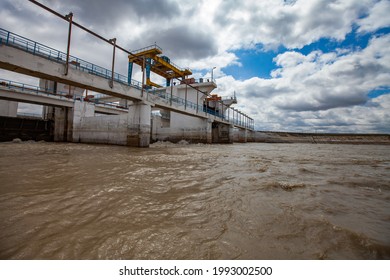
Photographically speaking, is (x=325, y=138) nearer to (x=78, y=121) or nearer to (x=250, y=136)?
(x=250, y=136)

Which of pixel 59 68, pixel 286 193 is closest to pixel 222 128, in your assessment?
pixel 59 68

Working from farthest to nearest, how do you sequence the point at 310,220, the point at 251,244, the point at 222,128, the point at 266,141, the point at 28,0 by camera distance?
the point at 266,141, the point at 222,128, the point at 28,0, the point at 310,220, the point at 251,244

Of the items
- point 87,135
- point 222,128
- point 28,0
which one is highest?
point 28,0

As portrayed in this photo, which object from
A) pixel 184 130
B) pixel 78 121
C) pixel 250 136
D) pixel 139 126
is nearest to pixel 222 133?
pixel 184 130

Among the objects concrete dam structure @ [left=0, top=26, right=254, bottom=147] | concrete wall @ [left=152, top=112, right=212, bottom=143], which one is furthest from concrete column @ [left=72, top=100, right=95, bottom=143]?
concrete wall @ [left=152, top=112, right=212, bottom=143]

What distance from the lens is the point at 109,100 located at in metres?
36.6

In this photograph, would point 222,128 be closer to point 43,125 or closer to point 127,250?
point 43,125

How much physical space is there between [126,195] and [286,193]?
2.66m

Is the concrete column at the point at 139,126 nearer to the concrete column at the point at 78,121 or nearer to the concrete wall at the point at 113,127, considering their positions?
the concrete wall at the point at 113,127

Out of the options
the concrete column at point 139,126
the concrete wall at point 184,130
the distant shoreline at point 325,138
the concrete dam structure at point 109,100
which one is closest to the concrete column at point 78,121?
the concrete dam structure at point 109,100

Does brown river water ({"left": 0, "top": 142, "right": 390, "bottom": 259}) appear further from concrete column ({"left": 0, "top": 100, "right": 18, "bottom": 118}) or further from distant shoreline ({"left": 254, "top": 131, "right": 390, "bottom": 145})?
distant shoreline ({"left": 254, "top": 131, "right": 390, "bottom": 145})

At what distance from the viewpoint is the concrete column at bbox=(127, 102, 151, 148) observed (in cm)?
1463

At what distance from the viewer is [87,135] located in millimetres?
19875

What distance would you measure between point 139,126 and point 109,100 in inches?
1061
